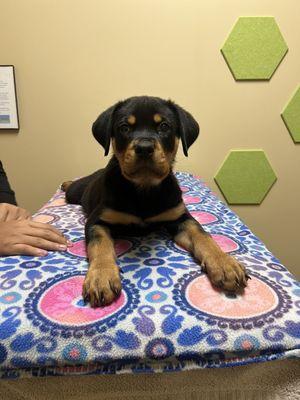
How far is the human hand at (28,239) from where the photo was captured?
1054 mm

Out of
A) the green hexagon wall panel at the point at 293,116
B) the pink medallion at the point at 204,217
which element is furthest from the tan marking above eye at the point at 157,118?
the green hexagon wall panel at the point at 293,116

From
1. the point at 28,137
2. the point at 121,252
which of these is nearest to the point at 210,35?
the point at 28,137

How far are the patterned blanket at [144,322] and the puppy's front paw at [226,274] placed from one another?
2 cm

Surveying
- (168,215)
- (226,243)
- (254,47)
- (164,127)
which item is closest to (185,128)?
(164,127)

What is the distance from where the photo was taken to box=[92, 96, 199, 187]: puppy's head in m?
1.11

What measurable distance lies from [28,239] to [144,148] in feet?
1.51

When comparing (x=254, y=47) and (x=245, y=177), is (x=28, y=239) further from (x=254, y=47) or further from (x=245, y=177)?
(x=254, y=47)

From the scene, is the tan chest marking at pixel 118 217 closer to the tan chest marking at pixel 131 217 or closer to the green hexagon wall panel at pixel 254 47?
the tan chest marking at pixel 131 217

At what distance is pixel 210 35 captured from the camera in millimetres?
2156

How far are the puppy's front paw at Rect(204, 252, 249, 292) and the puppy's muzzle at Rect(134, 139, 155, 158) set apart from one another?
0.38 metres

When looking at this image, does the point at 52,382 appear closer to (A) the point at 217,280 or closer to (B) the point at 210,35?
(A) the point at 217,280

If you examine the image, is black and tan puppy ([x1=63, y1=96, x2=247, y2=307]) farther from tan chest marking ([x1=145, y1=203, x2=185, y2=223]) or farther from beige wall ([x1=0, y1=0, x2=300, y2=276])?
beige wall ([x1=0, y1=0, x2=300, y2=276])

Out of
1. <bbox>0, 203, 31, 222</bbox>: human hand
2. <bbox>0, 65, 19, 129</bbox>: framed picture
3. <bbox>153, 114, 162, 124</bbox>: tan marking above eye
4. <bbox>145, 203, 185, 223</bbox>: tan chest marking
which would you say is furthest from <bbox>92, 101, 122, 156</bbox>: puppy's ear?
<bbox>0, 65, 19, 129</bbox>: framed picture

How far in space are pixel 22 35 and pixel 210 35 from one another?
3.85 ft
